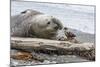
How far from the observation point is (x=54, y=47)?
2584 mm

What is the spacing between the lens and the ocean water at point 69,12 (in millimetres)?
2471

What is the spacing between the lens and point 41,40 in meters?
2.53

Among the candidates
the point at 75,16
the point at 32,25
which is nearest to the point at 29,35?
the point at 32,25

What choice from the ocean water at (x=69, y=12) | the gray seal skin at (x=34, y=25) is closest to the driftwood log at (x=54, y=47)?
the gray seal skin at (x=34, y=25)

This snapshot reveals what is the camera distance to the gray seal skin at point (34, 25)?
95.9 inches

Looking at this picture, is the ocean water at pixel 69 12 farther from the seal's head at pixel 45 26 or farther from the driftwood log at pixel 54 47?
the driftwood log at pixel 54 47

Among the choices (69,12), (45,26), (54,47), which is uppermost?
(69,12)

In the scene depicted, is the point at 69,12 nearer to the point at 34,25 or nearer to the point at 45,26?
the point at 45,26

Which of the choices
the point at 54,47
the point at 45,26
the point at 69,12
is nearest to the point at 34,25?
the point at 45,26

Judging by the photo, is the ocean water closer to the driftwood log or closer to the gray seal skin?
the gray seal skin

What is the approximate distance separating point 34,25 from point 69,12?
0.52 meters

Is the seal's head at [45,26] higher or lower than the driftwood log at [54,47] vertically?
higher

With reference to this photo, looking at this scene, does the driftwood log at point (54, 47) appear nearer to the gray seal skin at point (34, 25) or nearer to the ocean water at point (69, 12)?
the gray seal skin at point (34, 25)
